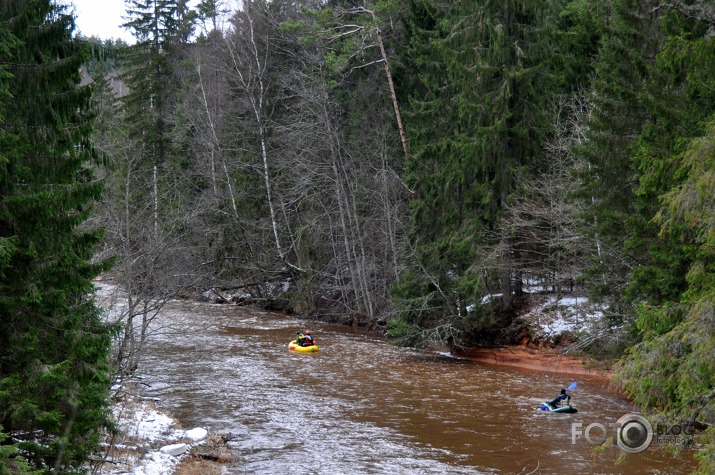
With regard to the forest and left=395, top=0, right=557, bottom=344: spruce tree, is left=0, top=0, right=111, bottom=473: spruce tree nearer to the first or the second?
the forest

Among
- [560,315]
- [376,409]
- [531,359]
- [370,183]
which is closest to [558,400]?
[376,409]

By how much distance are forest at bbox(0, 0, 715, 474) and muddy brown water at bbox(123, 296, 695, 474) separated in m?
1.59

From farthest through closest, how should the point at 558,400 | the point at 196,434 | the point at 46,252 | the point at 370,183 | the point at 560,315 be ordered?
1. the point at 370,183
2. the point at 560,315
3. the point at 558,400
4. the point at 196,434
5. the point at 46,252

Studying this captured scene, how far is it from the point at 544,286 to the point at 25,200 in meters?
20.9

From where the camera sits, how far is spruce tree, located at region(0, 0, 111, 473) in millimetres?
7633

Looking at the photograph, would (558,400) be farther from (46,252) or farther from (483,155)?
(46,252)

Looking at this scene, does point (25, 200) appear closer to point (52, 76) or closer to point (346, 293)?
point (52, 76)

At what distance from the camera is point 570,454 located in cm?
1342

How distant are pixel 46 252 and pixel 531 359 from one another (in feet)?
58.7

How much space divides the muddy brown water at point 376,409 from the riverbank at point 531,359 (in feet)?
1.87

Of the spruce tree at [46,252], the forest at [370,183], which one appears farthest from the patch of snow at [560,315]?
the spruce tree at [46,252]

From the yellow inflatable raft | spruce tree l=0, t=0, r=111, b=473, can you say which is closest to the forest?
spruce tree l=0, t=0, r=111, b=473

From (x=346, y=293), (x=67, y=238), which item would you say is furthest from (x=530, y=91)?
(x=67, y=238)

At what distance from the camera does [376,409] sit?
1686cm
